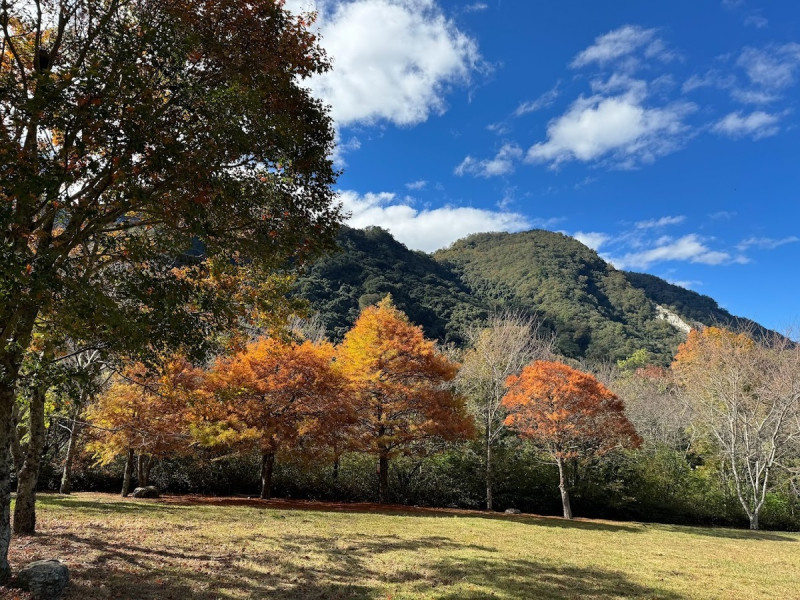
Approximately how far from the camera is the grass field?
7859 mm

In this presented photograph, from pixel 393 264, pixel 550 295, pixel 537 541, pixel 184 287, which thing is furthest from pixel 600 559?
pixel 550 295

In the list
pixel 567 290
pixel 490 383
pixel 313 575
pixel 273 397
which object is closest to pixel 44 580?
pixel 313 575

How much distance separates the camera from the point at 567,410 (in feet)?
72.9

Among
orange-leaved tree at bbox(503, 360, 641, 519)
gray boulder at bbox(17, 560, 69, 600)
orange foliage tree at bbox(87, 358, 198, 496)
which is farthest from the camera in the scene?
orange-leaved tree at bbox(503, 360, 641, 519)

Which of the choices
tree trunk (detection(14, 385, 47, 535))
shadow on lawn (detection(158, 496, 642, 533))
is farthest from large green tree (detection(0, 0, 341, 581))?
shadow on lawn (detection(158, 496, 642, 533))

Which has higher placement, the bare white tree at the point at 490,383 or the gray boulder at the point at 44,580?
the bare white tree at the point at 490,383

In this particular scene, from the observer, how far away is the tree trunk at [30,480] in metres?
9.77

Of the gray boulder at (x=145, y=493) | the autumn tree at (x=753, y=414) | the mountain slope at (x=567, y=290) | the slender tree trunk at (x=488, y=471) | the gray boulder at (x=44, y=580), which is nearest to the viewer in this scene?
the gray boulder at (x=44, y=580)

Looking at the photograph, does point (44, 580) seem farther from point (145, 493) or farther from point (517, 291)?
point (517, 291)

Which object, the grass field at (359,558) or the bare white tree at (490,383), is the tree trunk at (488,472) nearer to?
the bare white tree at (490,383)

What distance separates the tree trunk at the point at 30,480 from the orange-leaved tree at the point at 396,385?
11912 millimetres

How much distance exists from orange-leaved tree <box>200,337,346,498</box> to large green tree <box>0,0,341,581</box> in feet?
35.8

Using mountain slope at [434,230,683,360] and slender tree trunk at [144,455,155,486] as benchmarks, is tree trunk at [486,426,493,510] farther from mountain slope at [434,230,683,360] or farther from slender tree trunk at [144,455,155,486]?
mountain slope at [434,230,683,360]

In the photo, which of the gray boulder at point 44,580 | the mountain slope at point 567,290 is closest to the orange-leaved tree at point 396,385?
the gray boulder at point 44,580
